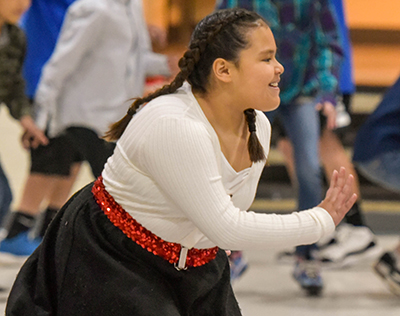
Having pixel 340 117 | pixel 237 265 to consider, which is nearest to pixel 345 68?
pixel 340 117

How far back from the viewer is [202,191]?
4.05ft

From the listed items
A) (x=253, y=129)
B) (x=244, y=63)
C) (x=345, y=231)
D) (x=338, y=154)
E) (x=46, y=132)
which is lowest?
(x=345, y=231)

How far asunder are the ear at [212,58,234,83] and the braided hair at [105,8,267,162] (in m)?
0.01

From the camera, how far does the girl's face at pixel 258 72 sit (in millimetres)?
1284

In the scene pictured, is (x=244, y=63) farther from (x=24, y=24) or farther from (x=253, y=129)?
(x=24, y=24)

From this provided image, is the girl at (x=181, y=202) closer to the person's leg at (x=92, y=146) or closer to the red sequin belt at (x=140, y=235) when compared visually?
the red sequin belt at (x=140, y=235)

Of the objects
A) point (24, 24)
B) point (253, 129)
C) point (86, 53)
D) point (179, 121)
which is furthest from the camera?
point (24, 24)

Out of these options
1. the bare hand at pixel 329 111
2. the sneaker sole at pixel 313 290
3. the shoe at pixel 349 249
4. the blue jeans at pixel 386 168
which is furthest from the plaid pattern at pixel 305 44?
the sneaker sole at pixel 313 290

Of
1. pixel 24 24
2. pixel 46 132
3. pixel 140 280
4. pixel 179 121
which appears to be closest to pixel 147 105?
pixel 179 121

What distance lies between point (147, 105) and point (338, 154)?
1.66 meters

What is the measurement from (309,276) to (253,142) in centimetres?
131

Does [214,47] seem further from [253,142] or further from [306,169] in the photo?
[306,169]

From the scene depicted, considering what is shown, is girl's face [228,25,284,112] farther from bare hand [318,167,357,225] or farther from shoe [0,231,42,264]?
shoe [0,231,42,264]

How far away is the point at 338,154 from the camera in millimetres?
2818
